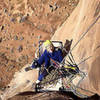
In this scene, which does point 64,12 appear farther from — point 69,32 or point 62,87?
point 62,87

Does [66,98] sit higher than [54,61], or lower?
lower

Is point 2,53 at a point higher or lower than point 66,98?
higher

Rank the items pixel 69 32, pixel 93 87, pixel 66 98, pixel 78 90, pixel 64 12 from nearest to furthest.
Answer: pixel 93 87 → pixel 66 98 → pixel 78 90 → pixel 69 32 → pixel 64 12

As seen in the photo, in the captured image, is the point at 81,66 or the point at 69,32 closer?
the point at 81,66

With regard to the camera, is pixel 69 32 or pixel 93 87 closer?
pixel 93 87

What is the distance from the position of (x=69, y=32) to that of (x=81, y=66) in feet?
6.88

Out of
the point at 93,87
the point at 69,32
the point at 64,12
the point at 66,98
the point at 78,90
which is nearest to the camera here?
the point at 93,87

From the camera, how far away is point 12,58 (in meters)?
7.01

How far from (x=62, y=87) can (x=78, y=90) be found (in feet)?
1.83

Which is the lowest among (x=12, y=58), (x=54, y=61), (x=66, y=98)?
(x=66, y=98)

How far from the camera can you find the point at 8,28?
720cm

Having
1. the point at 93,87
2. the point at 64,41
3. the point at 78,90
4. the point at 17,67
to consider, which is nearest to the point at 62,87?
the point at 78,90

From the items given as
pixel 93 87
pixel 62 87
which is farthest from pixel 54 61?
pixel 93 87

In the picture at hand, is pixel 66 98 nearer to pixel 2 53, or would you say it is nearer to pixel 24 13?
pixel 2 53
